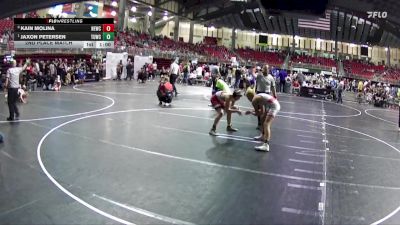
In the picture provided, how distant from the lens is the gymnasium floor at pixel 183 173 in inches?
203

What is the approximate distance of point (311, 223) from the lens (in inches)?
198

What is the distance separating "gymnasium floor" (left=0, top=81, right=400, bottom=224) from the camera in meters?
5.16

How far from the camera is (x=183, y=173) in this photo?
22.4 feet

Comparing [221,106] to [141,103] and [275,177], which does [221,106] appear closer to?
[275,177]

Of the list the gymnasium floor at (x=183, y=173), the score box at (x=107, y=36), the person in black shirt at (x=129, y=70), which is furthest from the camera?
the person in black shirt at (x=129, y=70)

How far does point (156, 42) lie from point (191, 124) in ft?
129

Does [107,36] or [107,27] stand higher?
[107,27]

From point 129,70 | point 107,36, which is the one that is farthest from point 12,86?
point 129,70

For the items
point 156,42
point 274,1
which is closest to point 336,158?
point 274,1
